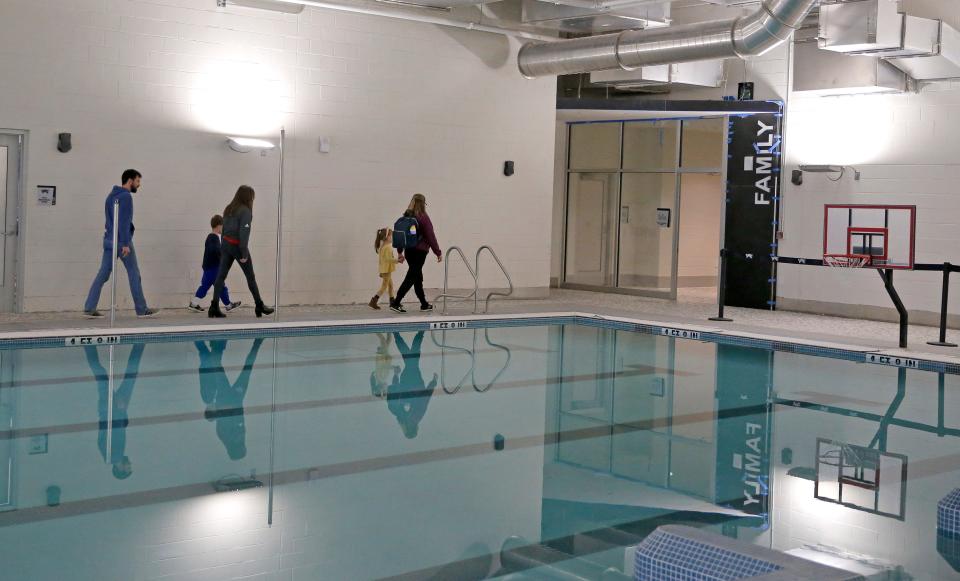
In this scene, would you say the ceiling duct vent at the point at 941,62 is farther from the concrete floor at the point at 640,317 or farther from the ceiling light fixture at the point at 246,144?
the ceiling light fixture at the point at 246,144

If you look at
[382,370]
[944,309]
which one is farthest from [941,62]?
[382,370]

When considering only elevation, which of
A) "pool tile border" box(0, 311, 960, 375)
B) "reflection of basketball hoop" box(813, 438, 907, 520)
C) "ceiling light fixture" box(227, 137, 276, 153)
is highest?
"ceiling light fixture" box(227, 137, 276, 153)

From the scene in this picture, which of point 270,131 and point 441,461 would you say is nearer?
point 441,461

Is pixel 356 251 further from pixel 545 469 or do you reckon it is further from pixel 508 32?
pixel 545 469

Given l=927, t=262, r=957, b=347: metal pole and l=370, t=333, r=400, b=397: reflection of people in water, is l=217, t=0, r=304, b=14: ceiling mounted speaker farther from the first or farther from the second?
l=927, t=262, r=957, b=347: metal pole

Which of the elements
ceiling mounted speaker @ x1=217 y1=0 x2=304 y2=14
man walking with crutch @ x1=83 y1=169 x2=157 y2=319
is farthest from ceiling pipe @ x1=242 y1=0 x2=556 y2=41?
man walking with crutch @ x1=83 y1=169 x2=157 y2=319

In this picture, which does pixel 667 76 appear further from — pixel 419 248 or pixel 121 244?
pixel 121 244

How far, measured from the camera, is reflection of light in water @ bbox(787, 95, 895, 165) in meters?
12.9

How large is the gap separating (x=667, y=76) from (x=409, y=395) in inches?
293

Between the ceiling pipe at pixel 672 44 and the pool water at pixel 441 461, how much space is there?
3.26 m

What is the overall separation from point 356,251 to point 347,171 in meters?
0.98

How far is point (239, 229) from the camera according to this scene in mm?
10836

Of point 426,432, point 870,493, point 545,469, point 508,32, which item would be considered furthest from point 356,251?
point 870,493

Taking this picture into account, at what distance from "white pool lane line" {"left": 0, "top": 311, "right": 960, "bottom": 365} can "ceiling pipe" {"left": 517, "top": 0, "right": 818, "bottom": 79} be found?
293 centimetres
